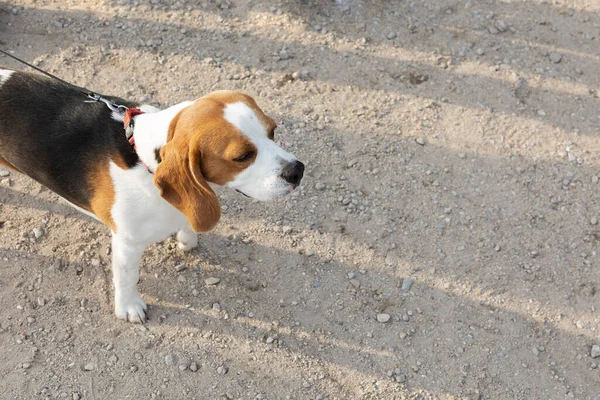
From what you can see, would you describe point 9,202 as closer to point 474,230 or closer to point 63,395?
point 63,395

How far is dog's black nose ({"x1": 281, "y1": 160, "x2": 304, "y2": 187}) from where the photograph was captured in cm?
305

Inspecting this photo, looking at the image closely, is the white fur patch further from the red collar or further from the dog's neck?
the red collar

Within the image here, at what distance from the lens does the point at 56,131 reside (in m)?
3.32

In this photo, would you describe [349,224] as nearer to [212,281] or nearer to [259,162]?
[212,281]

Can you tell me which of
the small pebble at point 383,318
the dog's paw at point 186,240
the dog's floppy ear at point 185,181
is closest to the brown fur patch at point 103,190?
the dog's floppy ear at point 185,181

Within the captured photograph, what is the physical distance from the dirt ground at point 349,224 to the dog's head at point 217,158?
1.35 metres

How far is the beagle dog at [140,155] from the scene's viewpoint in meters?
2.86

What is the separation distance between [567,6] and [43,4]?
5.45 metres

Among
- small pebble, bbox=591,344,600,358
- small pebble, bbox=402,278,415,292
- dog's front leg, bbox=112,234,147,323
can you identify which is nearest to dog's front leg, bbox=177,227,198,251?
dog's front leg, bbox=112,234,147,323

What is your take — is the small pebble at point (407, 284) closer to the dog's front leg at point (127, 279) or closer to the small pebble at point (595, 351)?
the small pebble at point (595, 351)

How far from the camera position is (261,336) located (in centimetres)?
406

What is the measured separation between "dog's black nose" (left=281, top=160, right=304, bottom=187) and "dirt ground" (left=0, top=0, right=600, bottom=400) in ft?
4.62

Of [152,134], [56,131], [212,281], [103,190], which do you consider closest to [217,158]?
[152,134]

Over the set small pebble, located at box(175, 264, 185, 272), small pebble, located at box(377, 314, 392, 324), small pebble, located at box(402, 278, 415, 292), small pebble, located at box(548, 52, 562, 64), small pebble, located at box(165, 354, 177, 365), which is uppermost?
small pebble, located at box(548, 52, 562, 64)
